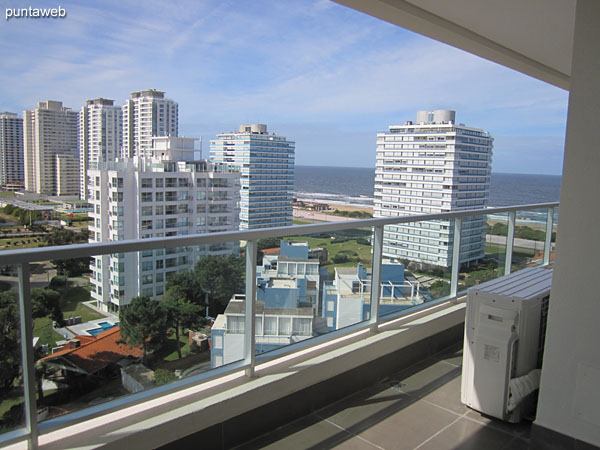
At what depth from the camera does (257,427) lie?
92.1 inches

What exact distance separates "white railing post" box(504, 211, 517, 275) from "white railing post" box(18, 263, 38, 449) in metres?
4.28

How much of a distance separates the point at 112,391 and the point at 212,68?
79208mm

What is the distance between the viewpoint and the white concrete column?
2.05 m

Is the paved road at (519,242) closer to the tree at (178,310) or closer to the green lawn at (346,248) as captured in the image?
the green lawn at (346,248)

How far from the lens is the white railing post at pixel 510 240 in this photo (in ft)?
15.0

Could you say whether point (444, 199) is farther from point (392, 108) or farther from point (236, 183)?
point (392, 108)

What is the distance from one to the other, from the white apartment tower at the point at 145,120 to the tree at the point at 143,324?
5193 centimetres

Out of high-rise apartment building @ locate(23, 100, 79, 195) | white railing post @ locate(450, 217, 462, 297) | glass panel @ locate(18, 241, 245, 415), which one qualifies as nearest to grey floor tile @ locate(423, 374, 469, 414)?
white railing post @ locate(450, 217, 462, 297)

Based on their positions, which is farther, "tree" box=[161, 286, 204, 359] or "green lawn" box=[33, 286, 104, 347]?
"tree" box=[161, 286, 204, 359]

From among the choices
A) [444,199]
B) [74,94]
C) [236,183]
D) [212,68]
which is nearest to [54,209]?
[236,183]

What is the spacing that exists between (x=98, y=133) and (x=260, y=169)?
1882 centimetres

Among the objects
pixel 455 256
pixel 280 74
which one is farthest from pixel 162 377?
pixel 280 74

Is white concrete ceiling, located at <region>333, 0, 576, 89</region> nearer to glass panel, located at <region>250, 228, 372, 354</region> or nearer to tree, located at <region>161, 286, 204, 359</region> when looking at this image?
glass panel, located at <region>250, 228, 372, 354</region>

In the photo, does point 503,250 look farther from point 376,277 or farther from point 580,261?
point 580,261
